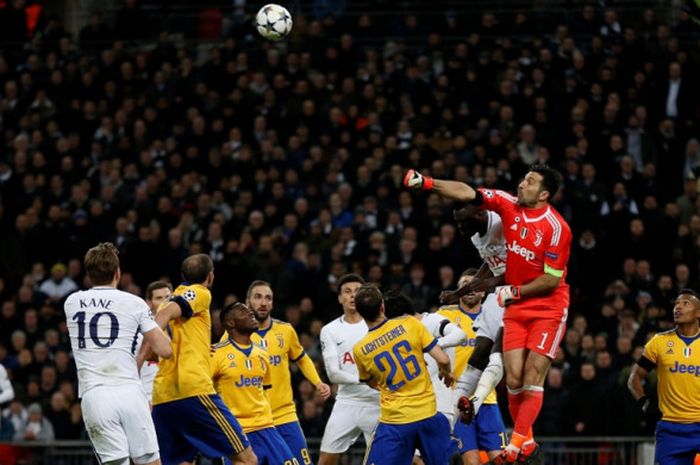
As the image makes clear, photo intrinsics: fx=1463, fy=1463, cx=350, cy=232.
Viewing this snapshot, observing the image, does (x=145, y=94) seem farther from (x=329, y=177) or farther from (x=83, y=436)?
(x=83, y=436)

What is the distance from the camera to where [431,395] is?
1270 centimetres

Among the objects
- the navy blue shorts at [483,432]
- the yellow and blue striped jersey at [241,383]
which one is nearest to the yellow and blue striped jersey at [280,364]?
the yellow and blue striped jersey at [241,383]

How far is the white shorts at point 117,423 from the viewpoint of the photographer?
1133 cm

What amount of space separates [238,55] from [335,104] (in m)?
2.18

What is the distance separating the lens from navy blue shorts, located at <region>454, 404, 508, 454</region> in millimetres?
14641

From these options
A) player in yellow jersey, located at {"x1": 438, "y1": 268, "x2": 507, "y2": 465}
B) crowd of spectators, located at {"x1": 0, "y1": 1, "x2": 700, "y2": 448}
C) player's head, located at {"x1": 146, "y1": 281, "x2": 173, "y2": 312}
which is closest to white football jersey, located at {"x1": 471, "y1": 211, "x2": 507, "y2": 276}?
player in yellow jersey, located at {"x1": 438, "y1": 268, "x2": 507, "y2": 465}

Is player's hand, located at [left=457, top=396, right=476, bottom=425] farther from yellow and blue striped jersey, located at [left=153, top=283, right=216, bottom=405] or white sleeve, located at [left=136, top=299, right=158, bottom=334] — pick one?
white sleeve, located at [left=136, top=299, right=158, bottom=334]

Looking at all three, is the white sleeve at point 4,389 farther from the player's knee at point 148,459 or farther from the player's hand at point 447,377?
the player's hand at point 447,377

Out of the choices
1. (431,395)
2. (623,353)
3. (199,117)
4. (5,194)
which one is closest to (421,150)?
(199,117)

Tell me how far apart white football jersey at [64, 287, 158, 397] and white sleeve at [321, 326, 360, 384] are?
3.44 meters

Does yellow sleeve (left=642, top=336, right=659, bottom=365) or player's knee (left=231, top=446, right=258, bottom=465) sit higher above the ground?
yellow sleeve (left=642, top=336, right=659, bottom=365)

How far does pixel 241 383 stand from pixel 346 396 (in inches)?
68.7

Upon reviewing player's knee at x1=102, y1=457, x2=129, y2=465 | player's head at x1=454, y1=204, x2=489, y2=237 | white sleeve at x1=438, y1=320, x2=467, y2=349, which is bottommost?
player's knee at x1=102, y1=457, x2=129, y2=465

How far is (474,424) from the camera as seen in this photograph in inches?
581
